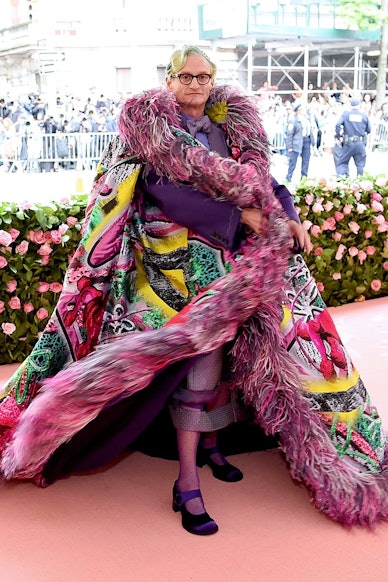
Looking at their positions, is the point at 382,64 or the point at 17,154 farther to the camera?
the point at 382,64

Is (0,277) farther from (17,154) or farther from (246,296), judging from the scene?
(17,154)

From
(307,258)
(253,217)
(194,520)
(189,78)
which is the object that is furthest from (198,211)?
(307,258)

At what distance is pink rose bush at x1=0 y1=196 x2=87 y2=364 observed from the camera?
374 centimetres

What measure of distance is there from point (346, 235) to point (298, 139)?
7864mm

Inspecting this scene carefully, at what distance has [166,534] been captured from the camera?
2.24 meters

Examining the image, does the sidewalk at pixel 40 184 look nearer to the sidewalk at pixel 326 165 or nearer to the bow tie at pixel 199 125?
the sidewalk at pixel 326 165

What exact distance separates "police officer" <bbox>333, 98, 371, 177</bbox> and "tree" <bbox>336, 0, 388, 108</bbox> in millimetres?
8875

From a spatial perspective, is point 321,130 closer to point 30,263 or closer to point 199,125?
point 30,263

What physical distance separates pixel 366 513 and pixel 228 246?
962 millimetres

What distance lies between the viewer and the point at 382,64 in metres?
19.9

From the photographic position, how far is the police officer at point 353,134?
1112 cm

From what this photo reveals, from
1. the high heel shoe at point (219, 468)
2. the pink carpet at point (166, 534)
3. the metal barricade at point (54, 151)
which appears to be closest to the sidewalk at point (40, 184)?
the metal barricade at point (54, 151)

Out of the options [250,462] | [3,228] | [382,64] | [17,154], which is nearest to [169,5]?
[382,64]

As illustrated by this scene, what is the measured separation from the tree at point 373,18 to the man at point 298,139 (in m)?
7.59
